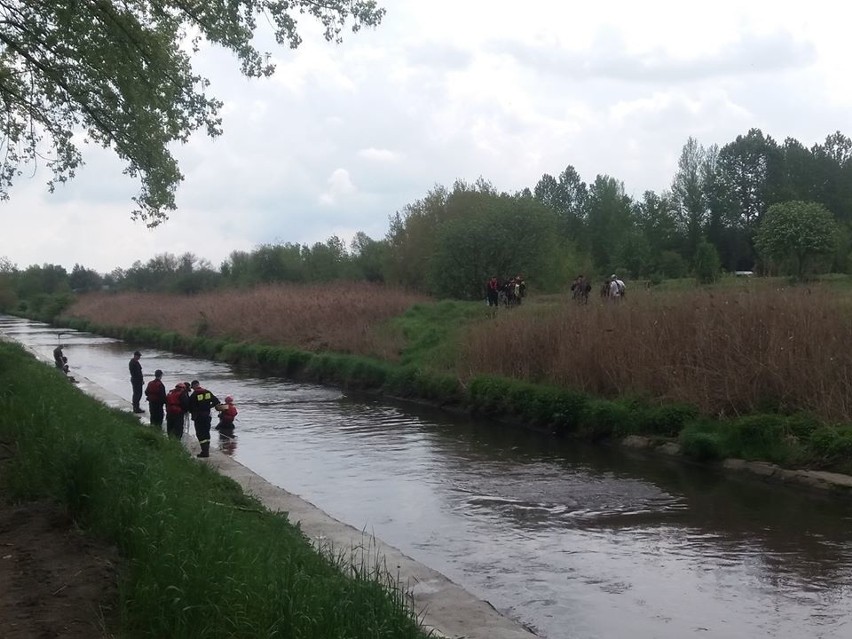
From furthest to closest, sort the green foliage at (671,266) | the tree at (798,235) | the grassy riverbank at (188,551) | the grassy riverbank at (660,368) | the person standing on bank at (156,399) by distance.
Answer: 1. the green foliage at (671,266)
2. the tree at (798,235)
3. the person standing on bank at (156,399)
4. the grassy riverbank at (660,368)
5. the grassy riverbank at (188,551)

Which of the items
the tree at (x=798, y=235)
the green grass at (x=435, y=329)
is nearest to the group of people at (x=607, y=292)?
the green grass at (x=435, y=329)

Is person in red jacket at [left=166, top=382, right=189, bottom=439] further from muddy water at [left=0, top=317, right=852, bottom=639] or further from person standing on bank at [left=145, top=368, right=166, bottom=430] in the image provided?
muddy water at [left=0, top=317, right=852, bottom=639]

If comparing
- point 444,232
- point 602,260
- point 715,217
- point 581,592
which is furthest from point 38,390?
point 602,260

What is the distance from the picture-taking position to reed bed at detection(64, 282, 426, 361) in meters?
38.9

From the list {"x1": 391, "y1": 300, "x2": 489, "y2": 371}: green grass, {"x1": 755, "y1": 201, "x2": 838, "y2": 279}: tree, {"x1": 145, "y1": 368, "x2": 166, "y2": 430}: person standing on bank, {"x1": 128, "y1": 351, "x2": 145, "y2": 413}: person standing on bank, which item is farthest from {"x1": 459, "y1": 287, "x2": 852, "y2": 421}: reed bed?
{"x1": 755, "y1": 201, "x2": 838, "y2": 279}: tree

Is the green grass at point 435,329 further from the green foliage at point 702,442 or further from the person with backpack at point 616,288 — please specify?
the green foliage at point 702,442

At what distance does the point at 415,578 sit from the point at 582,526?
14.2 ft

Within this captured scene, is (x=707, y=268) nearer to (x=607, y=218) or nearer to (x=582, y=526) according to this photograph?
(x=582, y=526)

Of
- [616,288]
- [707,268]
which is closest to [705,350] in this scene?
[616,288]

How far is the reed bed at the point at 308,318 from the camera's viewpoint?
3891 cm

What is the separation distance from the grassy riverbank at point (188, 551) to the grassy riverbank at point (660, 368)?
1061 cm

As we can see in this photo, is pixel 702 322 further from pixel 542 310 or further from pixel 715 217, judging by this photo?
pixel 715 217

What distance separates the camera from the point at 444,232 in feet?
159

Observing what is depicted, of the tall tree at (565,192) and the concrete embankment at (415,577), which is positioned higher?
the tall tree at (565,192)
